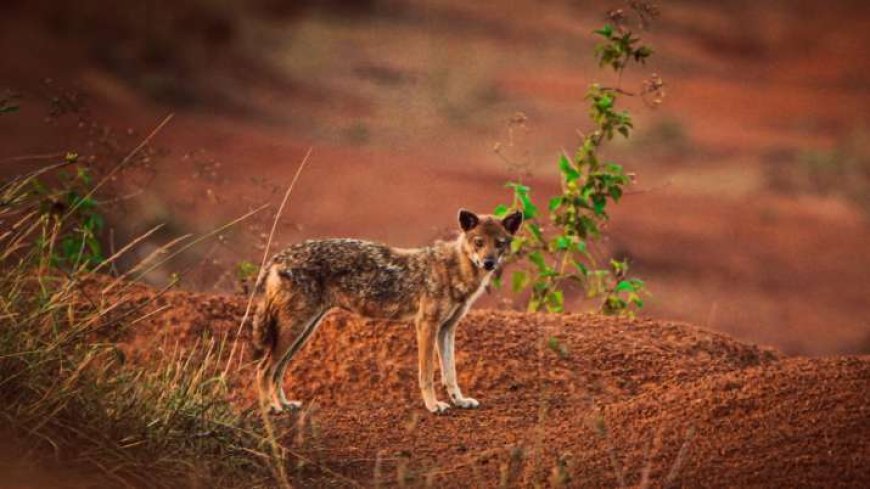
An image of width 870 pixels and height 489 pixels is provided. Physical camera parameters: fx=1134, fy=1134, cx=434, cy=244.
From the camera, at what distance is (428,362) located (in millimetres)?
7473

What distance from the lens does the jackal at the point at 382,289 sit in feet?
24.2

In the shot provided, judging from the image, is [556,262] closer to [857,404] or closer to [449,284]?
[449,284]

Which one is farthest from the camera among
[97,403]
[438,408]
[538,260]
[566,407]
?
[538,260]

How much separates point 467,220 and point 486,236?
0.67ft

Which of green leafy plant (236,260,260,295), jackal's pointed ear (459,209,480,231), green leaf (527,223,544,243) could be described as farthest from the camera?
green leafy plant (236,260,260,295)

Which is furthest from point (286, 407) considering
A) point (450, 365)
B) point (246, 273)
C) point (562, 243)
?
point (562, 243)

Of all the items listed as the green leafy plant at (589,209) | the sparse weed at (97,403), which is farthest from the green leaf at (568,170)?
the sparse weed at (97,403)

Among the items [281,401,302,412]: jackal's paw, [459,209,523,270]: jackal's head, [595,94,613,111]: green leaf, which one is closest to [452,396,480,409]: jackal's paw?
[459,209,523,270]: jackal's head

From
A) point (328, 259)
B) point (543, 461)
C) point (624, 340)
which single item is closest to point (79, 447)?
point (543, 461)

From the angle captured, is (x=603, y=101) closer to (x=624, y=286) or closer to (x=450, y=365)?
(x=624, y=286)

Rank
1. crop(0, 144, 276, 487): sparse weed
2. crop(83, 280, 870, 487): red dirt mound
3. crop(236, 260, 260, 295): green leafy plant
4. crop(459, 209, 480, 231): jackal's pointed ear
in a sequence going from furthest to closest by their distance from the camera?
1. crop(236, 260, 260, 295): green leafy plant
2. crop(459, 209, 480, 231): jackal's pointed ear
3. crop(83, 280, 870, 487): red dirt mound
4. crop(0, 144, 276, 487): sparse weed

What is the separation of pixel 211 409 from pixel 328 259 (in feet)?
6.25

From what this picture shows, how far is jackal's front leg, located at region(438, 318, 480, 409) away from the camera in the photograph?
7473mm

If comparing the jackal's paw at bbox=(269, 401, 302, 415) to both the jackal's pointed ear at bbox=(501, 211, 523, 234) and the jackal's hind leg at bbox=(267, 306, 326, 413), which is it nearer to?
the jackal's hind leg at bbox=(267, 306, 326, 413)
